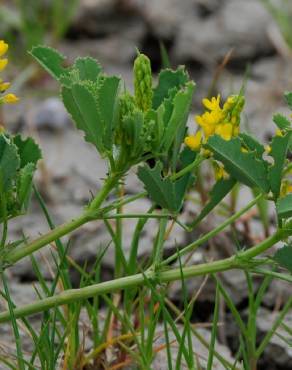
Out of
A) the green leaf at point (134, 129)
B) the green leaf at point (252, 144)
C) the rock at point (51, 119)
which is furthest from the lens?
the rock at point (51, 119)

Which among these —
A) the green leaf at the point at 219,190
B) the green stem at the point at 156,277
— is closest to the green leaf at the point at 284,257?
the green stem at the point at 156,277

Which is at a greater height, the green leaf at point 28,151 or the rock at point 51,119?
the green leaf at point 28,151

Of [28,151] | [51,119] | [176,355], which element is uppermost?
[28,151]

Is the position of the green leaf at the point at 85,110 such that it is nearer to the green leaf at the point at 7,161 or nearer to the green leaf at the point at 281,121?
the green leaf at the point at 7,161

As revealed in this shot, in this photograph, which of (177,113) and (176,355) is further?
(176,355)

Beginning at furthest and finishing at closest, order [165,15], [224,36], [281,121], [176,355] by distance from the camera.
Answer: [165,15]
[224,36]
[176,355]
[281,121]

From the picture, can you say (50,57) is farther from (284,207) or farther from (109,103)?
(284,207)

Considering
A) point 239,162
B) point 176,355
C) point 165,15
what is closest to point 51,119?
point 165,15
